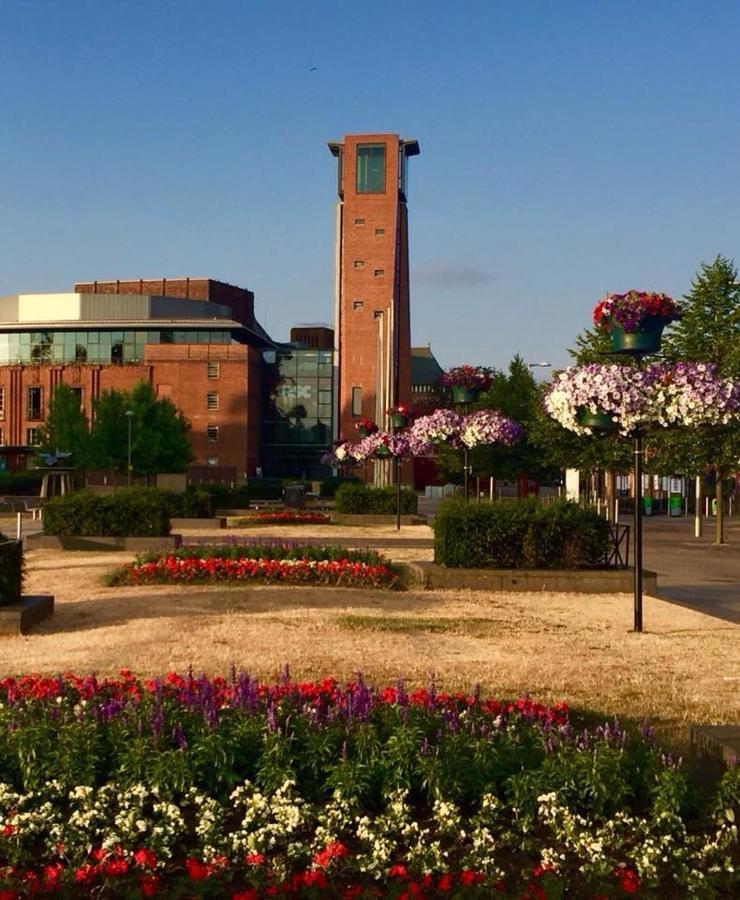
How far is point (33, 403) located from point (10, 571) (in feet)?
290

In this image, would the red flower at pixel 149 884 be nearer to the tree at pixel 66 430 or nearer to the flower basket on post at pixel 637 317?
the flower basket on post at pixel 637 317

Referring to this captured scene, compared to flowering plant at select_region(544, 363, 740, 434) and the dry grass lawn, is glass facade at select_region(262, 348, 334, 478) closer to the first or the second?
the dry grass lawn

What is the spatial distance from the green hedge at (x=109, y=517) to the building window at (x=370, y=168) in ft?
251

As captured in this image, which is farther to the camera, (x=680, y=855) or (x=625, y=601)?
(x=625, y=601)

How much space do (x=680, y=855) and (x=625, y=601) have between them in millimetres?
10712

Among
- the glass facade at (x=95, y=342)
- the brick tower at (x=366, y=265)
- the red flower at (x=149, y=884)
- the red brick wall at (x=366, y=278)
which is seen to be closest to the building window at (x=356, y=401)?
the brick tower at (x=366, y=265)

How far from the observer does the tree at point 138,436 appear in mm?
71125

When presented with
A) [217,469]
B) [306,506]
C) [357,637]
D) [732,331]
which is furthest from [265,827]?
[217,469]

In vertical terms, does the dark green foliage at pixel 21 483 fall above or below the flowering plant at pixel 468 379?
below

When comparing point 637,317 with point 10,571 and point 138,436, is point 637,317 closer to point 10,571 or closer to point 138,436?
point 10,571

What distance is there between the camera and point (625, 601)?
15664 mm

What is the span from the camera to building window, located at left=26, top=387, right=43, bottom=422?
3794 inches

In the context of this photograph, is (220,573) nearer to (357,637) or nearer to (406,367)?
(357,637)

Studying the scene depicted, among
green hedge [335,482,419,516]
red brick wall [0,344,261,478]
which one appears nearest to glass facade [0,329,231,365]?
red brick wall [0,344,261,478]
